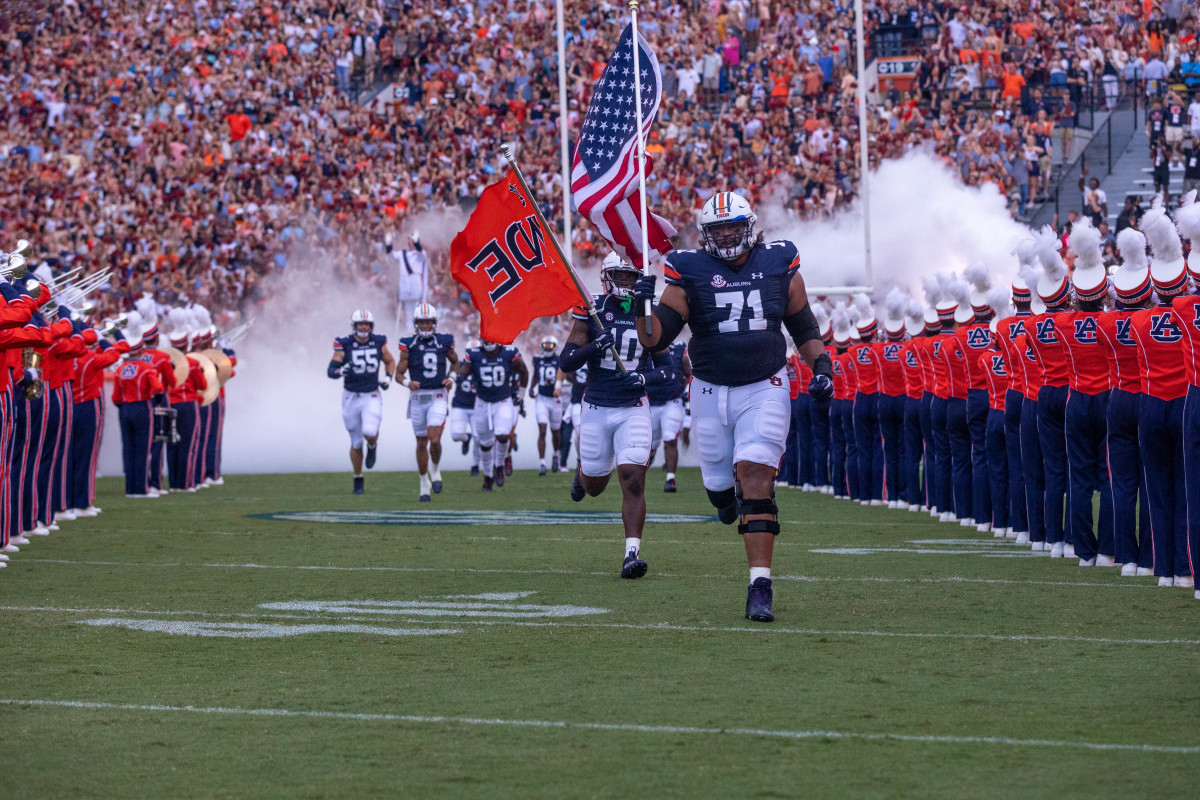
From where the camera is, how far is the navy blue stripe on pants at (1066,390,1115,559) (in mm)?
10070

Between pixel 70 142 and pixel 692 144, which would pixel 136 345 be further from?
pixel 70 142

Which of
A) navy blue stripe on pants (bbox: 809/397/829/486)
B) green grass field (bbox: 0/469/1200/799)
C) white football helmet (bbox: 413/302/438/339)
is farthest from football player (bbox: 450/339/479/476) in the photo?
green grass field (bbox: 0/469/1200/799)

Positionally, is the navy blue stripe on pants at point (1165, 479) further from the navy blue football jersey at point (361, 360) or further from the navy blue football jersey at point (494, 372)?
the navy blue football jersey at point (361, 360)

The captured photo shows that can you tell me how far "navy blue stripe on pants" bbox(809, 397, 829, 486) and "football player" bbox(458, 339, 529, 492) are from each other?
3385mm

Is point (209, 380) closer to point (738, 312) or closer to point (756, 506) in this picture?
point (738, 312)

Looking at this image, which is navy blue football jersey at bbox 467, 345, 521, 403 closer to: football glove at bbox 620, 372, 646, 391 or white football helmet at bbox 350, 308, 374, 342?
white football helmet at bbox 350, 308, 374, 342

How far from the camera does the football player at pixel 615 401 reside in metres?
9.79

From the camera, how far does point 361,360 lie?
18.9 meters

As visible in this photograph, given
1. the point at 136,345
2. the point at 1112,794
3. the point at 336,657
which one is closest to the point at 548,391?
the point at 136,345

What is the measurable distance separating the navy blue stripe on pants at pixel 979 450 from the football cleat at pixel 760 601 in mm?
5821

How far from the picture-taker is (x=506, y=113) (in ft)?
103

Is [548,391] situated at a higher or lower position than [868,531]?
higher

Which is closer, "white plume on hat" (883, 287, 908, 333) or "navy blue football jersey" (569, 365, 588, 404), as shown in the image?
"white plume on hat" (883, 287, 908, 333)

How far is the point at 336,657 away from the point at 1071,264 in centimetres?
1474
